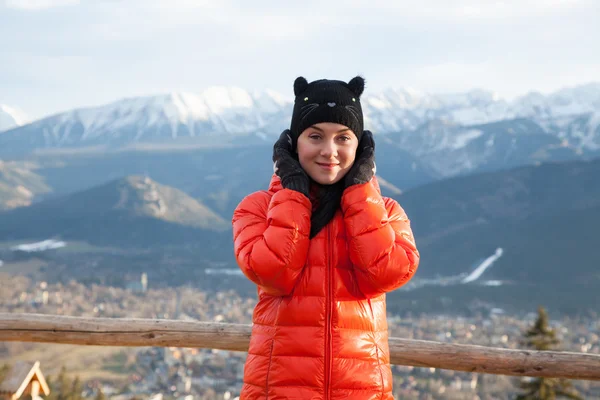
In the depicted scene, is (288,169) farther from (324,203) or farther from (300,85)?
(300,85)

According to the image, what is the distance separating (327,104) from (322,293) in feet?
2.20

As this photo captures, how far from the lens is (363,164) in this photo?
2.03 meters

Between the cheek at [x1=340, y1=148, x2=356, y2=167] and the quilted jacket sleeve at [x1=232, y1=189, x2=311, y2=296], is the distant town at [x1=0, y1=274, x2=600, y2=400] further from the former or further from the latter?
the quilted jacket sleeve at [x1=232, y1=189, x2=311, y2=296]

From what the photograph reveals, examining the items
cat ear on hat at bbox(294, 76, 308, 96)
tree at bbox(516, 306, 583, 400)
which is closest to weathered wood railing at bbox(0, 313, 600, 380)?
cat ear on hat at bbox(294, 76, 308, 96)

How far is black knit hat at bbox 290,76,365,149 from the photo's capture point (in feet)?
6.68

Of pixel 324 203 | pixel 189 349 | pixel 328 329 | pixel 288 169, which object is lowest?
pixel 189 349

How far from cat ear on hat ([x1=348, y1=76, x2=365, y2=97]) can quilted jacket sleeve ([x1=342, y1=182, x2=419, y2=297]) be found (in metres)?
0.40

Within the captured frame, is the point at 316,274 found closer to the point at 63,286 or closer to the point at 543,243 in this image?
the point at 63,286

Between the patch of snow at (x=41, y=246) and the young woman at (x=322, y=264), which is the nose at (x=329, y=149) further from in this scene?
the patch of snow at (x=41, y=246)

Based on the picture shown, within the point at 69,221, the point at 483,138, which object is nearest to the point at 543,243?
the point at 69,221

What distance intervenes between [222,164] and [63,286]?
100 metres

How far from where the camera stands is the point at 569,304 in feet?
154

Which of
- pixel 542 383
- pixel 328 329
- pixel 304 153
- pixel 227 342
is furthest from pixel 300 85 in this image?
pixel 542 383

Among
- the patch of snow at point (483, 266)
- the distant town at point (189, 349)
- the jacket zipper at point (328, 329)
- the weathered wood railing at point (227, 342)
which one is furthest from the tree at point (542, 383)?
the patch of snow at point (483, 266)
